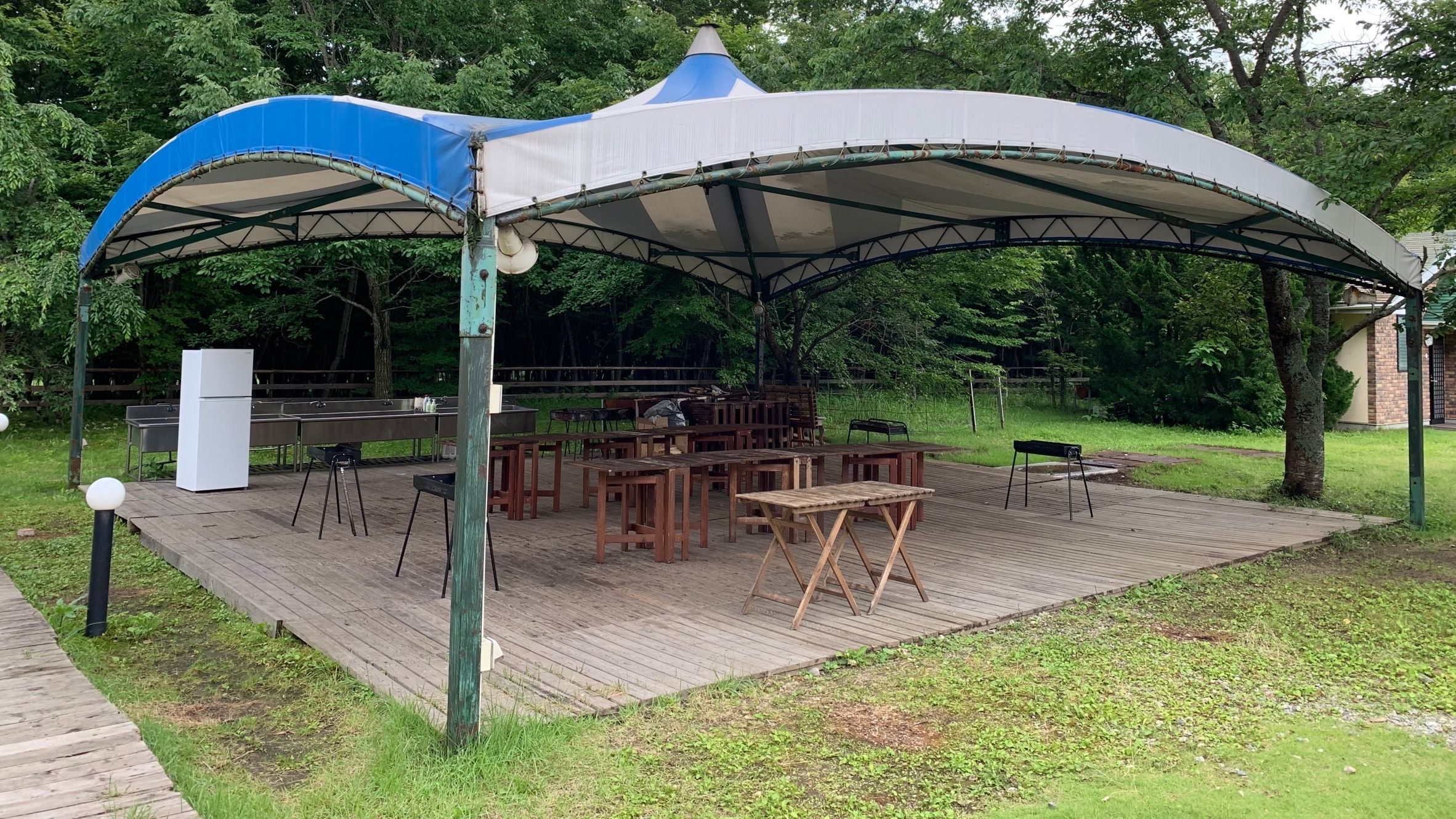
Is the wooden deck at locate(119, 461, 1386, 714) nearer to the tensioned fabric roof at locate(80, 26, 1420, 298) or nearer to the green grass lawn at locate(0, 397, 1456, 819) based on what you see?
the green grass lawn at locate(0, 397, 1456, 819)

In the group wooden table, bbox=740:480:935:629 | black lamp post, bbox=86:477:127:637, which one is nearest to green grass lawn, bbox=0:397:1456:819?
black lamp post, bbox=86:477:127:637

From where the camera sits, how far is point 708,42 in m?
7.37

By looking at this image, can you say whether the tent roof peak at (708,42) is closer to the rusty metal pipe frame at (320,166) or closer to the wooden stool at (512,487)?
the rusty metal pipe frame at (320,166)

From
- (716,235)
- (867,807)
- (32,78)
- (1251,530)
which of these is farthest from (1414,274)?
(32,78)

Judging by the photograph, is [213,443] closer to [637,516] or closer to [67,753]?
[637,516]

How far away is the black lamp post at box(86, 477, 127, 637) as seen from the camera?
432 centimetres

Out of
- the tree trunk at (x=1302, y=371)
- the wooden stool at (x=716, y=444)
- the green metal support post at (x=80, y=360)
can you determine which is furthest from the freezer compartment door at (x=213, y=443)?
the tree trunk at (x=1302, y=371)

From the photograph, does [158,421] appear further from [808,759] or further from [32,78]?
[32,78]

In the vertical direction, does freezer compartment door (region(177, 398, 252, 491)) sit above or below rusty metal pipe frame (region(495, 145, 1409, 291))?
below

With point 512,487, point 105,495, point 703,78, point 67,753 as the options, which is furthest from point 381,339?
point 67,753

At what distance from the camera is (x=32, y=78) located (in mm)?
15719

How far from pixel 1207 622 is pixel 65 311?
13.8 metres

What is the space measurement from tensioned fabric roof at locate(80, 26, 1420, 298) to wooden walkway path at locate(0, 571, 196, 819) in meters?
2.02

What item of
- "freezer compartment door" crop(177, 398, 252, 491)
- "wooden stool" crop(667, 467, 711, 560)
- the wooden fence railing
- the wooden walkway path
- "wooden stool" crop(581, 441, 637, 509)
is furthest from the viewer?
the wooden fence railing
